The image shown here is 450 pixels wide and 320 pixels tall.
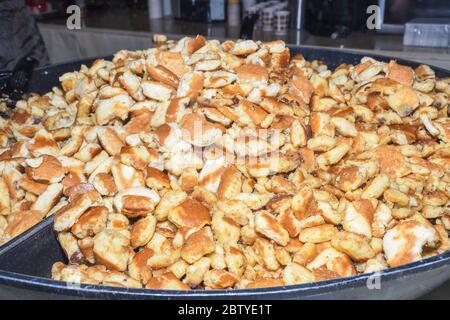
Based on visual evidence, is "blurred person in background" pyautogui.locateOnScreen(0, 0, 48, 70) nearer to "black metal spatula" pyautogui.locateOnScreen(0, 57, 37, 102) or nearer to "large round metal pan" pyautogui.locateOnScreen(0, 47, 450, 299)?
"black metal spatula" pyautogui.locateOnScreen(0, 57, 37, 102)

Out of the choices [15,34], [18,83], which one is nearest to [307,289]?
[18,83]

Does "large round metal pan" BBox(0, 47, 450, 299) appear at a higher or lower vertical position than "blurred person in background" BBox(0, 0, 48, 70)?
lower

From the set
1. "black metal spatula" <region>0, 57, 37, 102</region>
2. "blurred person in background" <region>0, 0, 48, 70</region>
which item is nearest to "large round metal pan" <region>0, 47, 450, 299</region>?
"black metal spatula" <region>0, 57, 37, 102</region>

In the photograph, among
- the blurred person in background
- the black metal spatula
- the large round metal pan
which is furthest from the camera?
the blurred person in background

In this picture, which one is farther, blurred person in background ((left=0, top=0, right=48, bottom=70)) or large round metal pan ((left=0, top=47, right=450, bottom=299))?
blurred person in background ((left=0, top=0, right=48, bottom=70))

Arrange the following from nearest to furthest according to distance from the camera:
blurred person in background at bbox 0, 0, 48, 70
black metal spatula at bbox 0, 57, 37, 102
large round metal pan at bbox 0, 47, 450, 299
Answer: large round metal pan at bbox 0, 47, 450, 299, black metal spatula at bbox 0, 57, 37, 102, blurred person in background at bbox 0, 0, 48, 70

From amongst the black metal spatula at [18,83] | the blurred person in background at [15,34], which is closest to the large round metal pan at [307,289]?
the black metal spatula at [18,83]

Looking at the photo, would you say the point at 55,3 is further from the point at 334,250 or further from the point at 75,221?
the point at 334,250

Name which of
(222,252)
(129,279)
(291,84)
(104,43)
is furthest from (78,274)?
(104,43)
